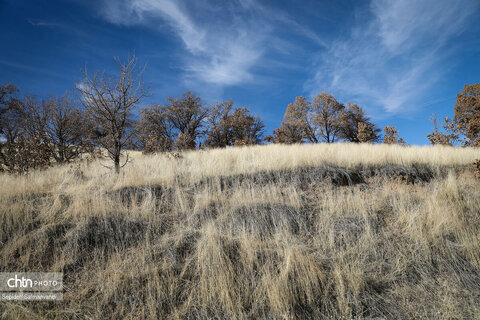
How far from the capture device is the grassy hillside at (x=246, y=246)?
306 centimetres

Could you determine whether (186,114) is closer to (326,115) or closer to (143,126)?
(143,126)

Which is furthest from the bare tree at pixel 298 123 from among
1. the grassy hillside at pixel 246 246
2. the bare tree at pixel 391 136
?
the grassy hillside at pixel 246 246

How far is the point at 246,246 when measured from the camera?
3896 millimetres

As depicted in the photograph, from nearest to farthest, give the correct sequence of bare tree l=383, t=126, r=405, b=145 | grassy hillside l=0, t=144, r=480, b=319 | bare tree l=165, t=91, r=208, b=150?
grassy hillside l=0, t=144, r=480, b=319, bare tree l=383, t=126, r=405, b=145, bare tree l=165, t=91, r=208, b=150

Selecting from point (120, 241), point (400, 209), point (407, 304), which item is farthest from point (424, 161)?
point (120, 241)

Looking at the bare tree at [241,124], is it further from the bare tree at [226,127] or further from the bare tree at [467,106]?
the bare tree at [467,106]

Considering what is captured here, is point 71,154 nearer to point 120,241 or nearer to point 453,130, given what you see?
point 120,241

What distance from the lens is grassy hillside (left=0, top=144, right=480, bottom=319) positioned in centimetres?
306

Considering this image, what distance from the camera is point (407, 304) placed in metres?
3.13

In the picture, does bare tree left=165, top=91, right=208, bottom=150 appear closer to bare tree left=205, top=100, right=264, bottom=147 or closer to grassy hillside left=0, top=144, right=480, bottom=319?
bare tree left=205, top=100, right=264, bottom=147

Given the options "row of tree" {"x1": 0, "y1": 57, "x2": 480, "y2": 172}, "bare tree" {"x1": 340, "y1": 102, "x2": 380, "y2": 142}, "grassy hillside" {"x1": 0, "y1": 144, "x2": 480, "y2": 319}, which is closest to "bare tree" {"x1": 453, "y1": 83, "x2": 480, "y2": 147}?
"row of tree" {"x1": 0, "y1": 57, "x2": 480, "y2": 172}

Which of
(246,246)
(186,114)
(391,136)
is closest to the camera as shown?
(246,246)

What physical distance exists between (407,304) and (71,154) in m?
16.1

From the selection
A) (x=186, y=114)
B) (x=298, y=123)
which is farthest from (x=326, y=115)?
(x=186, y=114)
